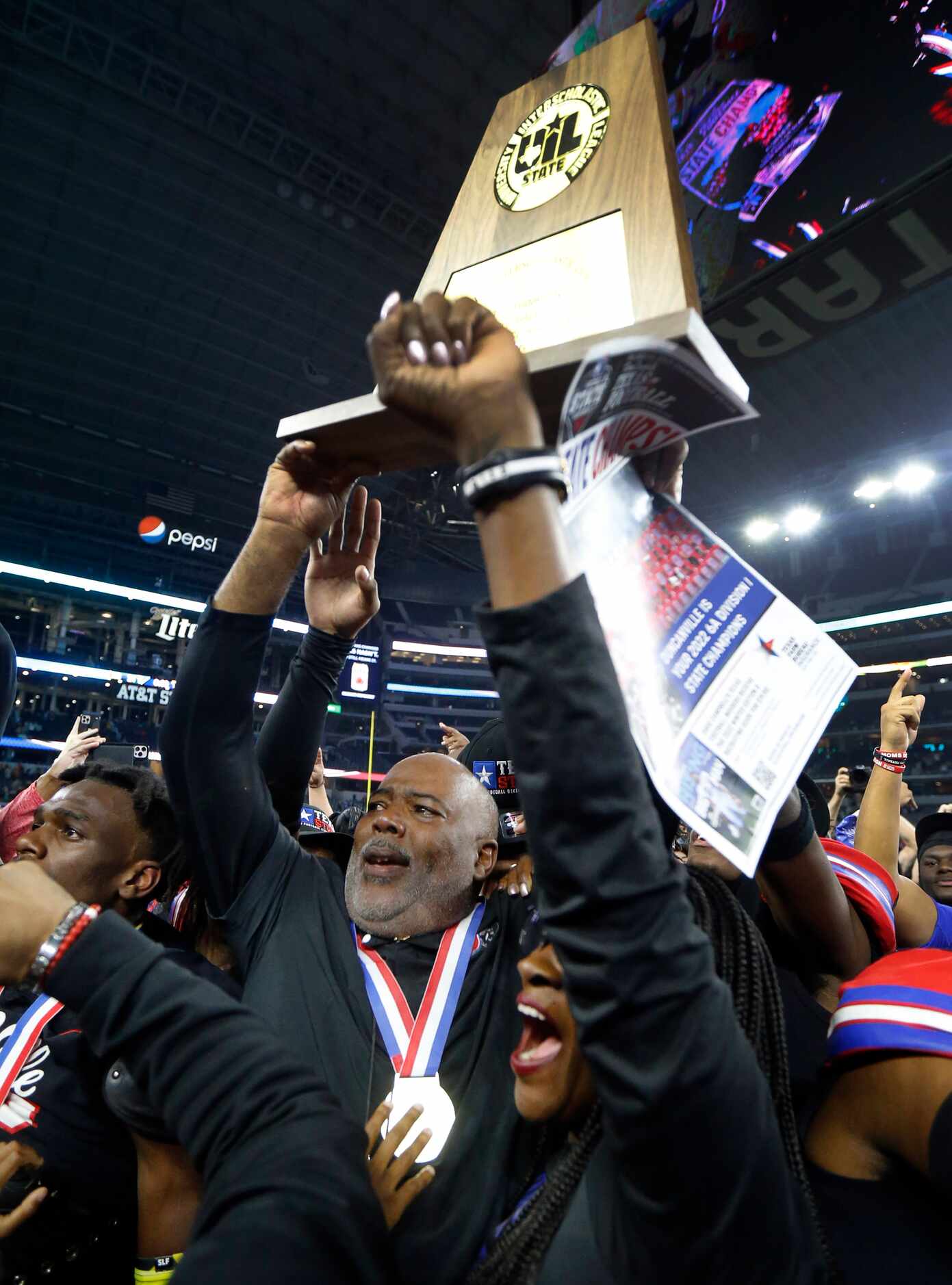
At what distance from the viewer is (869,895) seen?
149 centimetres

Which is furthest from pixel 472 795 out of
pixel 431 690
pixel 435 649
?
pixel 431 690

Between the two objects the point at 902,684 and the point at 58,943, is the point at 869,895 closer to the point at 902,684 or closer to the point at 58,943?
the point at 902,684

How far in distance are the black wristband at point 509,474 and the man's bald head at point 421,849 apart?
45.8 inches

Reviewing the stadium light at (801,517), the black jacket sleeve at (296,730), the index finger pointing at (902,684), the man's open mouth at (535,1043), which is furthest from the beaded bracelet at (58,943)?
the stadium light at (801,517)

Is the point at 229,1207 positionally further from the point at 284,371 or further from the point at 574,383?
the point at 284,371

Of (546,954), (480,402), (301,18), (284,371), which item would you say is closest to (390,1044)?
(546,954)

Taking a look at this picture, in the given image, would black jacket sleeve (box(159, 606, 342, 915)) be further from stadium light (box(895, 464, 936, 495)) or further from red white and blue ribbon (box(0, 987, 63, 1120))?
stadium light (box(895, 464, 936, 495))

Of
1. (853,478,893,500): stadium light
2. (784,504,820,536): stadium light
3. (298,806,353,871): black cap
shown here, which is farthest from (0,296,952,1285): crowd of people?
(853,478,893,500): stadium light

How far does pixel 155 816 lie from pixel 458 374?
1778mm

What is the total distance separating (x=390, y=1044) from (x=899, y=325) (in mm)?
14572

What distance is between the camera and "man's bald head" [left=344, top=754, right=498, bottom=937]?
164 centimetres

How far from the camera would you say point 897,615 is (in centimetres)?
2348

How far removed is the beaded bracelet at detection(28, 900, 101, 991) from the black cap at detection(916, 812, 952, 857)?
3652 mm

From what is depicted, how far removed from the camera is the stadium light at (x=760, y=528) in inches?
750
